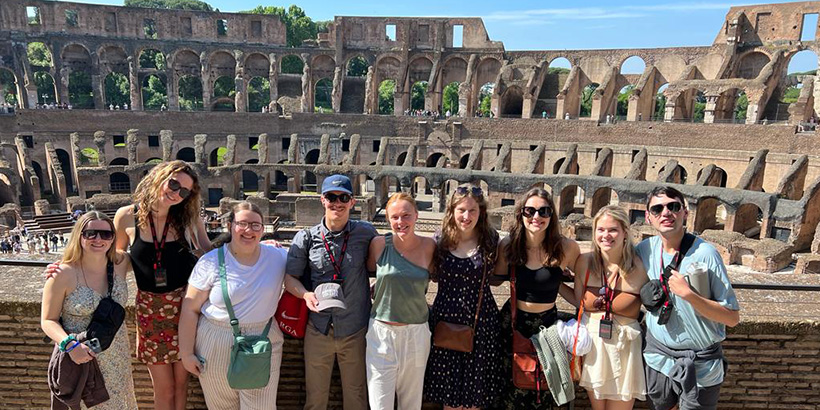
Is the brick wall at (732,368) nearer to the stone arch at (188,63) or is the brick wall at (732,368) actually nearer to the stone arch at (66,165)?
the stone arch at (66,165)

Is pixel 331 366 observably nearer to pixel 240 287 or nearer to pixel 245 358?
pixel 245 358

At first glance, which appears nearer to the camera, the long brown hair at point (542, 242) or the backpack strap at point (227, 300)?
the backpack strap at point (227, 300)

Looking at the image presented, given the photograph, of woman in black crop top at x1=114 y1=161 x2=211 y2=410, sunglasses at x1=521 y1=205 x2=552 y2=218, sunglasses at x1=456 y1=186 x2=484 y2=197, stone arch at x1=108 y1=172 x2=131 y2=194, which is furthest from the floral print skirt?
stone arch at x1=108 y1=172 x2=131 y2=194

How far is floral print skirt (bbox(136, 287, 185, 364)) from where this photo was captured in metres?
3.83

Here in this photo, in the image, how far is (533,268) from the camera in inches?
152

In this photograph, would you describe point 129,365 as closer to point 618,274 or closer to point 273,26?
point 618,274

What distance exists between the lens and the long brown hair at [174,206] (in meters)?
3.91

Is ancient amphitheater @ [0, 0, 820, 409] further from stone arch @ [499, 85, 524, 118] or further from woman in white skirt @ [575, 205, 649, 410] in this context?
woman in white skirt @ [575, 205, 649, 410]

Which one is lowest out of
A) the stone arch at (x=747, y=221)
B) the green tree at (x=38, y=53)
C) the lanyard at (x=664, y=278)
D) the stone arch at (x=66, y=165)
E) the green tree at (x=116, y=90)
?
the stone arch at (x=747, y=221)

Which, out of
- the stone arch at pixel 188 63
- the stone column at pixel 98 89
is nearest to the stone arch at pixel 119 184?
the stone column at pixel 98 89

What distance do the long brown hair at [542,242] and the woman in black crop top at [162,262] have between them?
7.94ft

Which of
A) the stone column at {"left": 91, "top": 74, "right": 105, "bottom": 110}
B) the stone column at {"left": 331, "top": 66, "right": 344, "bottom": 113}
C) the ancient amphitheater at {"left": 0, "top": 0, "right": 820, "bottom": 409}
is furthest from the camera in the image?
the stone column at {"left": 331, "top": 66, "right": 344, "bottom": 113}

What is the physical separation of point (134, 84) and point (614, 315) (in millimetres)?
37738

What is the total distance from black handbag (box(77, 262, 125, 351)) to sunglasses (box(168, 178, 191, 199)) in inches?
34.4
